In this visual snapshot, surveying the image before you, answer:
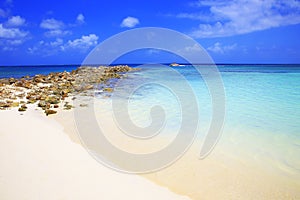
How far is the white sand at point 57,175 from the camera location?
291 cm

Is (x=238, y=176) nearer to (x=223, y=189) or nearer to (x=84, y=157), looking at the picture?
(x=223, y=189)

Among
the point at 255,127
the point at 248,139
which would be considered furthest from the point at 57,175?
the point at 255,127

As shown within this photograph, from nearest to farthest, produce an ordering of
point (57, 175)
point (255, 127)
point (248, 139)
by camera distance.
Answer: point (57, 175) < point (248, 139) < point (255, 127)

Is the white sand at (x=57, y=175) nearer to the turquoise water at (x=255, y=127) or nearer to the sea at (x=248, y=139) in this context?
the sea at (x=248, y=139)

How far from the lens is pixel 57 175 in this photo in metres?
3.27

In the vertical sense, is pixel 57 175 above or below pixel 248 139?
above

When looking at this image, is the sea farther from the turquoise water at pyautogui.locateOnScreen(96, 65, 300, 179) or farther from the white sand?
the white sand

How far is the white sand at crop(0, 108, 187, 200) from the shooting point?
2906mm

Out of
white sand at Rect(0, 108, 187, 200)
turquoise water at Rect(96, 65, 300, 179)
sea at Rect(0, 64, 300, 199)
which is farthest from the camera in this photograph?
turquoise water at Rect(96, 65, 300, 179)

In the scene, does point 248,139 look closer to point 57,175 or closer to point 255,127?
point 255,127

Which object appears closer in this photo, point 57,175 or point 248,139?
point 57,175

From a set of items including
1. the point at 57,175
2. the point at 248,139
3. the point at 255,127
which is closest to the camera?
the point at 57,175

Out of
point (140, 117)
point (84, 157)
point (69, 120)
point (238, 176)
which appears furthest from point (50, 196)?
point (140, 117)

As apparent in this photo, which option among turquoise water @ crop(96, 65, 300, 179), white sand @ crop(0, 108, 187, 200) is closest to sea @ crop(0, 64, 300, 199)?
turquoise water @ crop(96, 65, 300, 179)
